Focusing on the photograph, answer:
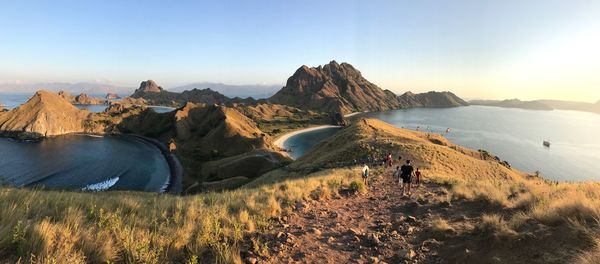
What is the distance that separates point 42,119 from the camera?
431 ft

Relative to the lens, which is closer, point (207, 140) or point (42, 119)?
point (207, 140)

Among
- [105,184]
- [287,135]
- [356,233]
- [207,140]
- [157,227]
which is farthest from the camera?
[287,135]

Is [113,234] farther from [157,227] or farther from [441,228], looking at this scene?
[441,228]

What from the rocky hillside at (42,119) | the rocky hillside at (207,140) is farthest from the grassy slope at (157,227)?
the rocky hillside at (42,119)

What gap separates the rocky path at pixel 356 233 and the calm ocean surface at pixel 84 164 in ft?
216

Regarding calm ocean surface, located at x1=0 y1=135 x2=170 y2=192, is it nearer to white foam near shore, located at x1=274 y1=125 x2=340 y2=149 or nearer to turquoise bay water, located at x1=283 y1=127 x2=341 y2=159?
white foam near shore, located at x1=274 y1=125 x2=340 y2=149

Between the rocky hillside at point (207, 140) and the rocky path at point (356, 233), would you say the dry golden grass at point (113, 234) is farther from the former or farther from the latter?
the rocky hillside at point (207, 140)

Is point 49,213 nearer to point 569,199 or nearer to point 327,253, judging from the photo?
point 327,253

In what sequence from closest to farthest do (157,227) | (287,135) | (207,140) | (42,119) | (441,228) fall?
(157,227) < (441,228) < (207,140) < (42,119) < (287,135)

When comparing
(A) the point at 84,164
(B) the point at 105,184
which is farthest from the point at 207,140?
(B) the point at 105,184

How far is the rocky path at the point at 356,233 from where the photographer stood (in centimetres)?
772

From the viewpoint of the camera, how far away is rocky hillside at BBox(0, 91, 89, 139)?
417 feet

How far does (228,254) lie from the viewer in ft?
21.5

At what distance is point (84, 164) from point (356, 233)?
3971 inches
